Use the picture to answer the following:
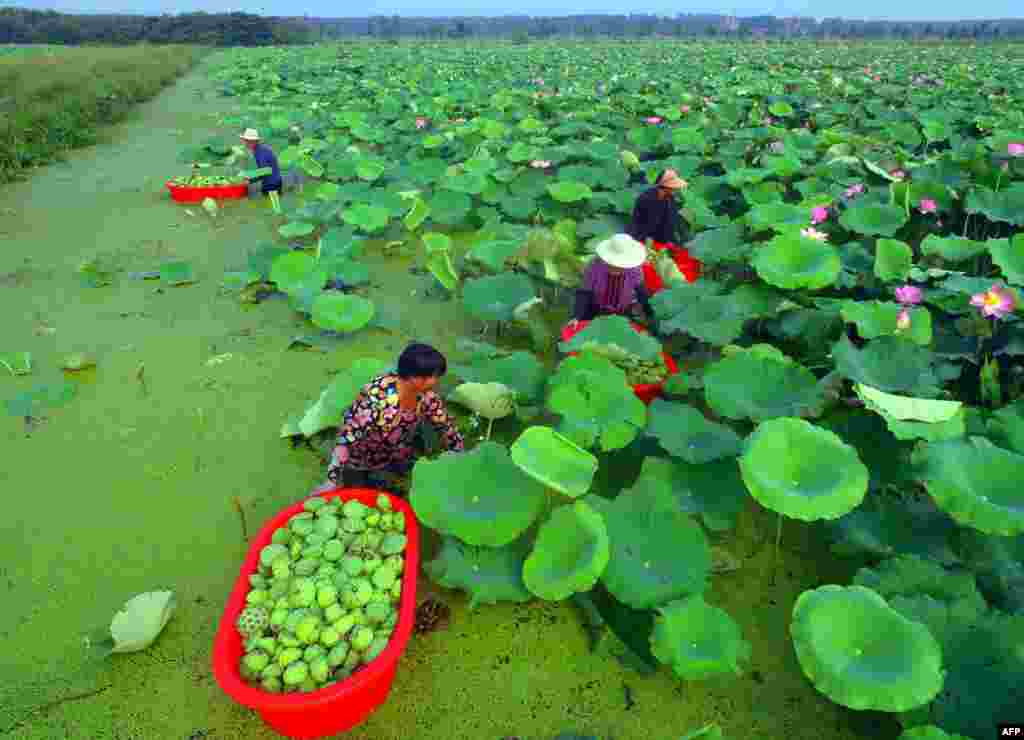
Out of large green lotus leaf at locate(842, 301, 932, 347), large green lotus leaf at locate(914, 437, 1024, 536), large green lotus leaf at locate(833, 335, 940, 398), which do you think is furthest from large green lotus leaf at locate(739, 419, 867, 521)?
large green lotus leaf at locate(842, 301, 932, 347)

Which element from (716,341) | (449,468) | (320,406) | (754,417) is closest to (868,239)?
(716,341)

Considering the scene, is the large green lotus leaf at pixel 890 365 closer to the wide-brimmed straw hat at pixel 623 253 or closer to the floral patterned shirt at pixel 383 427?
the wide-brimmed straw hat at pixel 623 253

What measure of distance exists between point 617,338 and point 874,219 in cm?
279

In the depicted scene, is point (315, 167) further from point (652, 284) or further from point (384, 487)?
point (384, 487)

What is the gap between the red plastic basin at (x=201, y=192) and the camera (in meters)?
7.14

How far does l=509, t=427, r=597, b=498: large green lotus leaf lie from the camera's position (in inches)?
86.8

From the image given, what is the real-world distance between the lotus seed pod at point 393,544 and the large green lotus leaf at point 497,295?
2074 mm

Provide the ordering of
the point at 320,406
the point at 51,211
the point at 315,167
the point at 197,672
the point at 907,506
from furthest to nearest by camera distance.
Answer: the point at 315,167 < the point at 51,211 < the point at 320,406 < the point at 907,506 < the point at 197,672

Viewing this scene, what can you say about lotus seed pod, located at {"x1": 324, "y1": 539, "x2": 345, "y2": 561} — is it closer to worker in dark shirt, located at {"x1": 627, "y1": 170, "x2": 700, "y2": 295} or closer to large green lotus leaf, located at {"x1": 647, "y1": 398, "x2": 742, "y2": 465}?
large green lotus leaf, located at {"x1": 647, "y1": 398, "x2": 742, "y2": 465}

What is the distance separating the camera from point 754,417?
2826mm

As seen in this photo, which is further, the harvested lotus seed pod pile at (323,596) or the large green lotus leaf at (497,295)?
the large green lotus leaf at (497,295)

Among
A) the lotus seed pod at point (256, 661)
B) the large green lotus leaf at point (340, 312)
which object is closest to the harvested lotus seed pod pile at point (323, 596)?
the lotus seed pod at point (256, 661)

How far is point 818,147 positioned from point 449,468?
23.2 ft

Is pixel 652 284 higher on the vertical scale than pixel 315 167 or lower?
lower
